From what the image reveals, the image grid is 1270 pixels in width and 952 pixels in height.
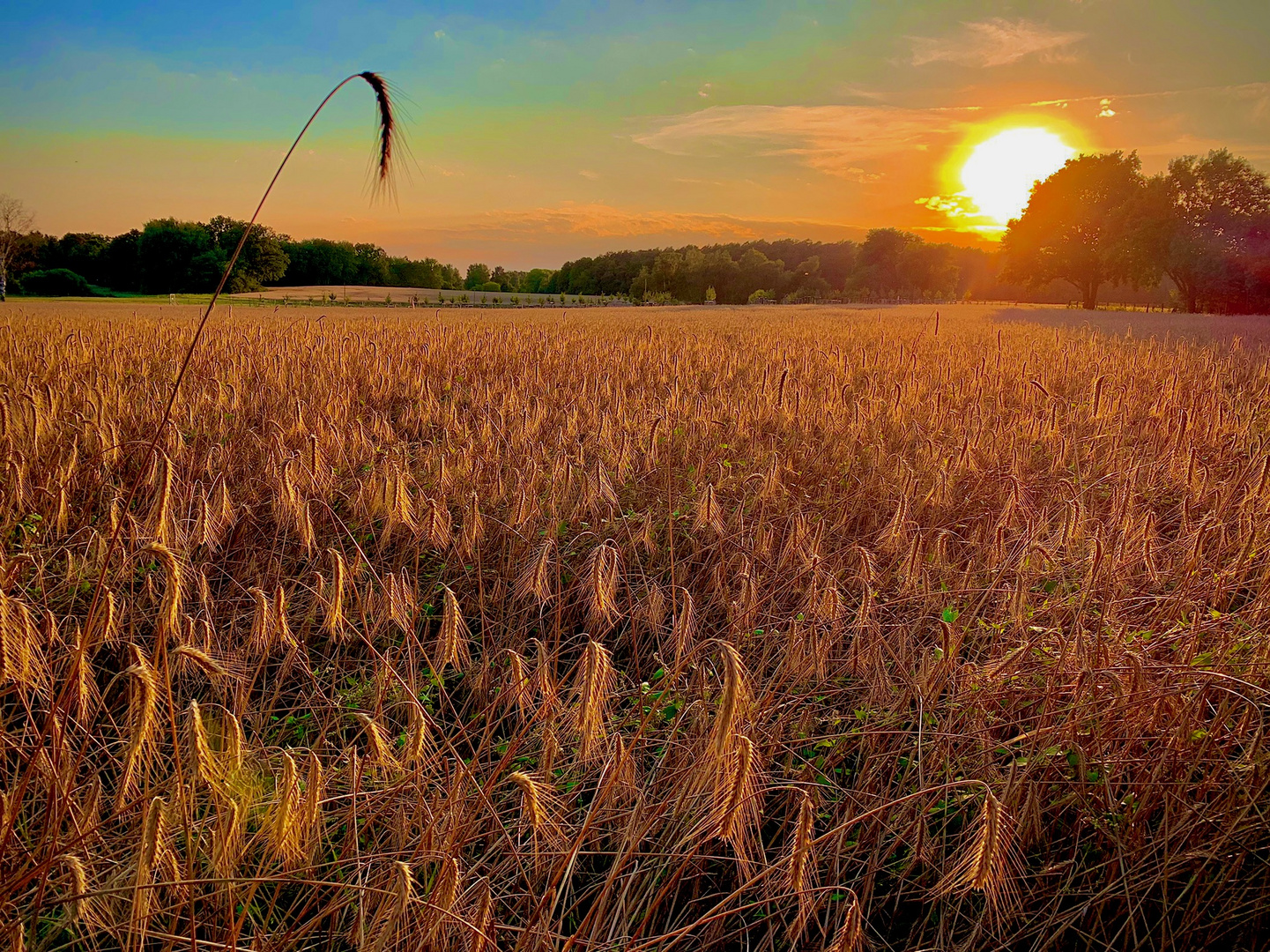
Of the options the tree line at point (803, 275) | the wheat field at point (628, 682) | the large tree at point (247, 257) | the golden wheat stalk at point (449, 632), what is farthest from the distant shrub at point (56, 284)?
the golden wheat stalk at point (449, 632)

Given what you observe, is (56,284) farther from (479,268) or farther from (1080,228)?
(1080,228)

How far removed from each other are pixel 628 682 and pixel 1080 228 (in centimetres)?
6653

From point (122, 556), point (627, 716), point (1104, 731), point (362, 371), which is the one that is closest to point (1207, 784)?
point (1104, 731)

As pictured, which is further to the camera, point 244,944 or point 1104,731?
point 1104,731

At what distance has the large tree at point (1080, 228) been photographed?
50812 millimetres

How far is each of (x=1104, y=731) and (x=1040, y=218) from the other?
67764mm

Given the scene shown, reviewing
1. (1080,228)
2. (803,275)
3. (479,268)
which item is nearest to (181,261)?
(479,268)

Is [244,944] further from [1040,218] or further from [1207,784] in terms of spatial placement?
[1040,218]

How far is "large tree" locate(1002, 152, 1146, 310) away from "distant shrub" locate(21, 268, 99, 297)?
272 ft

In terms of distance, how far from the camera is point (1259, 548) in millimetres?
3049

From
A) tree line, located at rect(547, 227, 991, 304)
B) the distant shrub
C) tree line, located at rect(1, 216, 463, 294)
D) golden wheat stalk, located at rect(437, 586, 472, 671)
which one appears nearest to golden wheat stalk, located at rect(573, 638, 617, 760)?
golden wheat stalk, located at rect(437, 586, 472, 671)

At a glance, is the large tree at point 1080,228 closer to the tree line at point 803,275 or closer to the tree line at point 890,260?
the tree line at point 890,260

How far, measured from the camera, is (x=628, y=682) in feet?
8.58

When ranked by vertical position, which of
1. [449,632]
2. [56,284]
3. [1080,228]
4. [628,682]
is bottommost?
[628,682]
